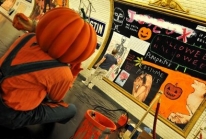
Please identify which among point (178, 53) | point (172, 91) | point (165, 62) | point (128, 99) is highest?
point (178, 53)

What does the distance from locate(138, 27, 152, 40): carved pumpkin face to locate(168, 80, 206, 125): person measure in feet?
4.35

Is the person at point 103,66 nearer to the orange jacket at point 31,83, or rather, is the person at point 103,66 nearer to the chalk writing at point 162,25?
the chalk writing at point 162,25

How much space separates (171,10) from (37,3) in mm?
5654

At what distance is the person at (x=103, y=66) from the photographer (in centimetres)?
503

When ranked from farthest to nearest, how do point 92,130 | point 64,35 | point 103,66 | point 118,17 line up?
1. point 103,66
2. point 118,17
3. point 92,130
4. point 64,35

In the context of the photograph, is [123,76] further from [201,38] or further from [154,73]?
Result: [201,38]

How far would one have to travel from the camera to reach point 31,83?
2.05 meters

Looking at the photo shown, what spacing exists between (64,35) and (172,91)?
2.70 meters

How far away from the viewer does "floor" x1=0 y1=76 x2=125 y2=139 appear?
258cm

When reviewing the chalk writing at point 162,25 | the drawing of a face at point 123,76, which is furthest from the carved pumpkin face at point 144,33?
the drawing of a face at point 123,76

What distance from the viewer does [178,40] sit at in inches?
152

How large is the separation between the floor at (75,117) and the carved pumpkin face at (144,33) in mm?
1584

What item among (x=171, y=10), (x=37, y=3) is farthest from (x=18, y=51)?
(x=37, y=3)

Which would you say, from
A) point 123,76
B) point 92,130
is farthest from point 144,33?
point 92,130
